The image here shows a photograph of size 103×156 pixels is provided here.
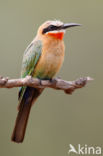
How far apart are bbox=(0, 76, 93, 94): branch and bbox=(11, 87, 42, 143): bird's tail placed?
263 millimetres

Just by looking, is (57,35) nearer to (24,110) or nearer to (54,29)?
(54,29)

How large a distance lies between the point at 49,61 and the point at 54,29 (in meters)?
0.25

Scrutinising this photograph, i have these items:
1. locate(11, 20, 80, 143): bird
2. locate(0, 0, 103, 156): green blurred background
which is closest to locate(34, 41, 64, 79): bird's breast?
locate(11, 20, 80, 143): bird

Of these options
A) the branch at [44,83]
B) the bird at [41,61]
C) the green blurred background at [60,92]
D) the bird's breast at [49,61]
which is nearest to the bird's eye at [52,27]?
the bird at [41,61]

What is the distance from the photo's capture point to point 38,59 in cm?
457

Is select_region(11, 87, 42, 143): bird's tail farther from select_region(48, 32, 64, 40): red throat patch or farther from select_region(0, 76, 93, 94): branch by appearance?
select_region(48, 32, 64, 40): red throat patch

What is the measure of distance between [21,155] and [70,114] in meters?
0.79

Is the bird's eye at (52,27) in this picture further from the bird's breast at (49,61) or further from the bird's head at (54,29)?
the bird's breast at (49,61)

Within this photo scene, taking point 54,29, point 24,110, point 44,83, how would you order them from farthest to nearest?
point 24,110, point 54,29, point 44,83

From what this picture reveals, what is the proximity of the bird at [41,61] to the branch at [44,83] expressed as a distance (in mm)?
163

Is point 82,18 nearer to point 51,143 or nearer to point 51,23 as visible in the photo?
point 51,143

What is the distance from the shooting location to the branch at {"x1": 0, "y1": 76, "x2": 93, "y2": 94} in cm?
402

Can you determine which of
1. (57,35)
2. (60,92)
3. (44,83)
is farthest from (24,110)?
(60,92)

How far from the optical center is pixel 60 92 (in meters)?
6.47
